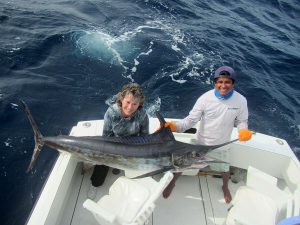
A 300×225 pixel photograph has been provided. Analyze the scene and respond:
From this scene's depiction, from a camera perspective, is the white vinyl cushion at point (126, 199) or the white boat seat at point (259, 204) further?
the white boat seat at point (259, 204)

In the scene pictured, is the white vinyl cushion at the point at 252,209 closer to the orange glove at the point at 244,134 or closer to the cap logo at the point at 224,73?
the orange glove at the point at 244,134

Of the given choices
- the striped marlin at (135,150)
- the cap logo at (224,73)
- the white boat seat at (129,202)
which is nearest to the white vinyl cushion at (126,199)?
the white boat seat at (129,202)

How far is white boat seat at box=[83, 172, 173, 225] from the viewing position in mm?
2604

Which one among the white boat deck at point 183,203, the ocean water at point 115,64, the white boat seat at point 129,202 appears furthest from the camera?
the ocean water at point 115,64

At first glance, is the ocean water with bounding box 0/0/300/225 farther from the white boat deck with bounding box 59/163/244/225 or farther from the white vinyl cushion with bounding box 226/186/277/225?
the white vinyl cushion with bounding box 226/186/277/225

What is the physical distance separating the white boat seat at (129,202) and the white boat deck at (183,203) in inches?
17.8

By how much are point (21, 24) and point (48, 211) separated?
6.83 metres

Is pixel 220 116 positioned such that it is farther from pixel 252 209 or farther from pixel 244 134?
pixel 252 209

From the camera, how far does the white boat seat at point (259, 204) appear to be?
10.1ft

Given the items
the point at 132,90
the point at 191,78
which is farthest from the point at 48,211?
the point at 191,78

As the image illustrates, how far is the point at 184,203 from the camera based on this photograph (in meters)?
3.63

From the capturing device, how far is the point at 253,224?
2.98 metres

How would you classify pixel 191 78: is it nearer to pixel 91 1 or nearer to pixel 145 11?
pixel 145 11

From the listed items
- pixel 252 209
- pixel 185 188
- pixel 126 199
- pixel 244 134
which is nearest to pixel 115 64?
pixel 185 188
